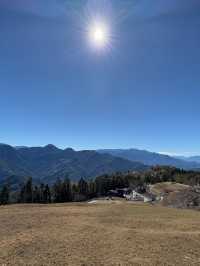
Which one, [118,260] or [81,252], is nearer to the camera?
[118,260]

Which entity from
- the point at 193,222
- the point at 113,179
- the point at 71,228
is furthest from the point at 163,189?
the point at 71,228

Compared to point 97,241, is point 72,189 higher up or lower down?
higher up

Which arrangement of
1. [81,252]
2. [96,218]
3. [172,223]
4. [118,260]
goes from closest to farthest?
[118,260] < [81,252] < [172,223] < [96,218]

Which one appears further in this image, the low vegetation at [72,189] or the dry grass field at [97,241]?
the low vegetation at [72,189]

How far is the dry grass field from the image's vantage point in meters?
19.8

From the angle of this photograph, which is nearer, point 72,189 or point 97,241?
point 97,241

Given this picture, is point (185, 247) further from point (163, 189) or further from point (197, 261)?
point (163, 189)

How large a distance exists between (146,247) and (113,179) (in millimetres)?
132270

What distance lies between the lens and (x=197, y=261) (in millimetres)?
19953

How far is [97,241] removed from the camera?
24.0m

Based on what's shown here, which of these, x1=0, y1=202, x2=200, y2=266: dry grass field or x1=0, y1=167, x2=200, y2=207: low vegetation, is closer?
x1=0, y1=202, x2=200, y2=266: dry grass field

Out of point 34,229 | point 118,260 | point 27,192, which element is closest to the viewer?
point 118,260

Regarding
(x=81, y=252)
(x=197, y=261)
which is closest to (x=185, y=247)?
(x=197, y=261)

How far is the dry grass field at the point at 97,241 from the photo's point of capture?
64.8 feet
